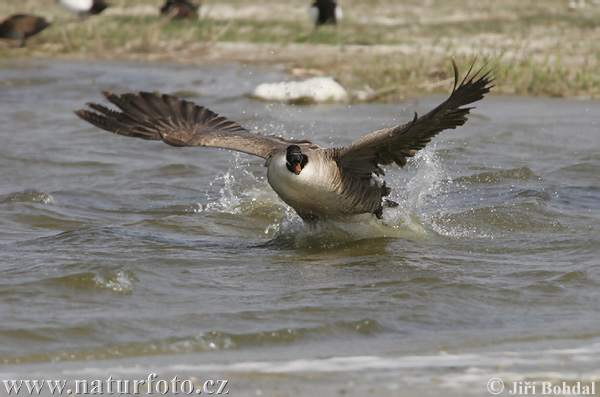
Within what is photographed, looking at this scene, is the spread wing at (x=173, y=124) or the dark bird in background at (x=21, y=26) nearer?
the spread wing at (x=173, y=124)

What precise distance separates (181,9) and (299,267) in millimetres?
15325

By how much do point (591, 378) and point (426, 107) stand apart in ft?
30.7

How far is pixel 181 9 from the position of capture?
2073 centimetres

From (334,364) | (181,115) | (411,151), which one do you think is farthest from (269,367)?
(181,115)

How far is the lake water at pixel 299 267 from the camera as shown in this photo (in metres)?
4.38

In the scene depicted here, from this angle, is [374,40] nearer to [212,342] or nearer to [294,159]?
[294,159]

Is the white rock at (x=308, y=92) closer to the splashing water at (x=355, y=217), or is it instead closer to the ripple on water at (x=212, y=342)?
the splashing water at (x=355, y=217)

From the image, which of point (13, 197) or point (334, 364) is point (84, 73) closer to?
point (13, 197)

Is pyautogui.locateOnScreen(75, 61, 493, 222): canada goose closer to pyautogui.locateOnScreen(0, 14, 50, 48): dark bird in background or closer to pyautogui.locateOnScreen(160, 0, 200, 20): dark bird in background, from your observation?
pyautogui.locateOnScreen(0, 14, 50, 48): dark bird in background

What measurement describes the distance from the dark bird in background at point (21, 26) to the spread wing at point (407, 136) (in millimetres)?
13408

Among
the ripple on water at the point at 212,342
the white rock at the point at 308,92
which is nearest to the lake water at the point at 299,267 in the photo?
the ripple on water at the point at 212,342

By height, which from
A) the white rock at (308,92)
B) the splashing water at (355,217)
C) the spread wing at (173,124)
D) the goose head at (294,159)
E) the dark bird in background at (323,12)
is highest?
the dark bird in background at (323,12)

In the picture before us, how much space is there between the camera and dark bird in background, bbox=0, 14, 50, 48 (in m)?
18.4

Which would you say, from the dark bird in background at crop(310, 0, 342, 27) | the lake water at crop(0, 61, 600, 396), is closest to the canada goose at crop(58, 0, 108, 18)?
the dark bird in background at crop(310, 0, 342, 27)
